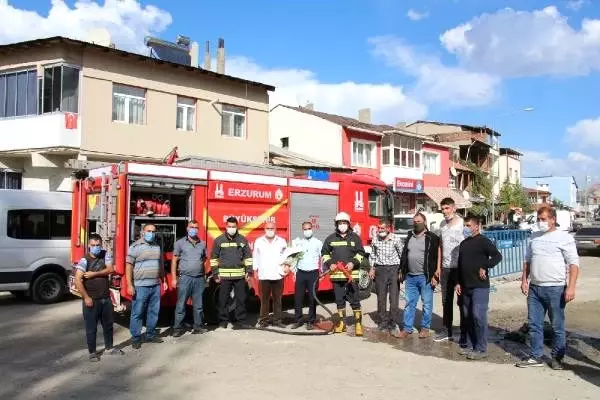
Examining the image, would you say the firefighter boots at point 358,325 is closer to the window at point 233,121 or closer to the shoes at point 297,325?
the shoes at point 297,325

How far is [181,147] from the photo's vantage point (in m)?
23.1

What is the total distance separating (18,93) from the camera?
20484mm

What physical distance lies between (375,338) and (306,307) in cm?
317

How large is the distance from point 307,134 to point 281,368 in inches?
1170

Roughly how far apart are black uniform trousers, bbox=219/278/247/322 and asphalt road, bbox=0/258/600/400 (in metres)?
0.37

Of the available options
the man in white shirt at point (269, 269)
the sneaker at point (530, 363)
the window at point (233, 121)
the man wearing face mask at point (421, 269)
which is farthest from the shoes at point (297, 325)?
the window at point (233, 121)

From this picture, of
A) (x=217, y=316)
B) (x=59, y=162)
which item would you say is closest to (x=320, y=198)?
(x=217, y=316)

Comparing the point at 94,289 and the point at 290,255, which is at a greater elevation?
the point at 290,255

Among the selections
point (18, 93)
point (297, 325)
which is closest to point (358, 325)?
point (297, 325)

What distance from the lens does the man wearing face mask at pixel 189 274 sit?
8.80 m

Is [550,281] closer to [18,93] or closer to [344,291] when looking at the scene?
[344,291]

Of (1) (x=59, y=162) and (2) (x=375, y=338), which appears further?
(1) (x=59, y=162)

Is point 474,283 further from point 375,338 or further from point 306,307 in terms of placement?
point 306,307

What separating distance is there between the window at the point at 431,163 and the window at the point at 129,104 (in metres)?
26.3
